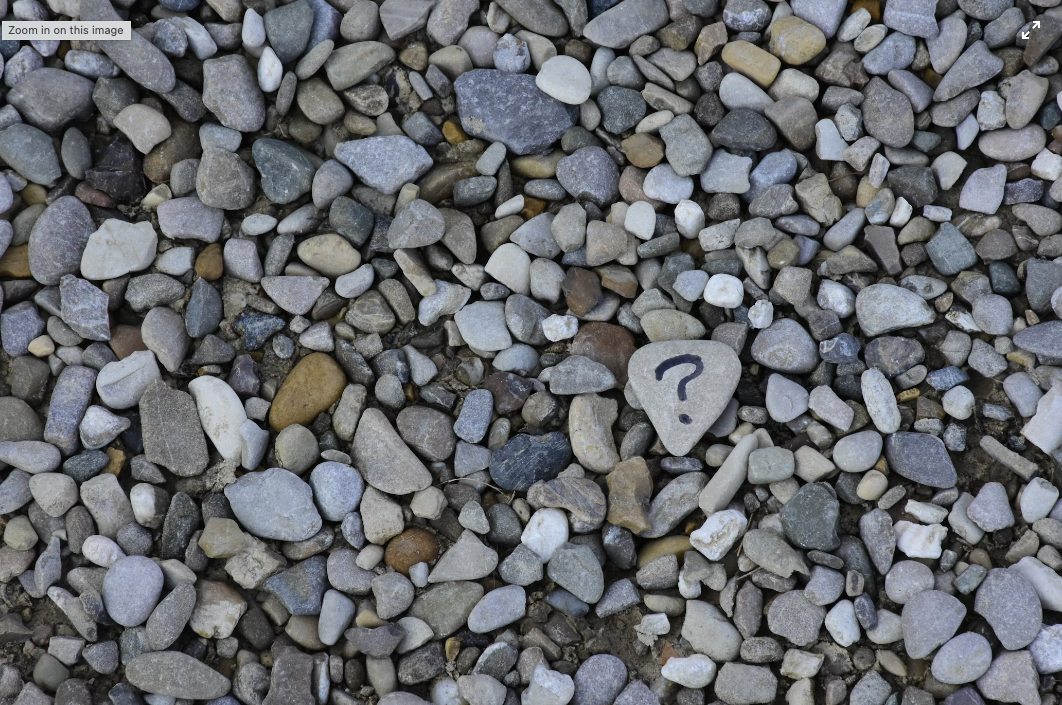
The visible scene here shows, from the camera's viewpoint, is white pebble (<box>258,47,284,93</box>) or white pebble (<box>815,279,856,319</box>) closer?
white pebble (<box>815,279,856,319</box>)

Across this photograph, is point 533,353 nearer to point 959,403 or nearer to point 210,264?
point 210,264

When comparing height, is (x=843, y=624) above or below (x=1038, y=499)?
below

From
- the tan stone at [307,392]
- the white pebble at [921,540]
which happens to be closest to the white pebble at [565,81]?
the tan stone at [307,392]

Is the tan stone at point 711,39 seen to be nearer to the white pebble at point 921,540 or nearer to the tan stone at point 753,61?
the tan stone at point 753,61

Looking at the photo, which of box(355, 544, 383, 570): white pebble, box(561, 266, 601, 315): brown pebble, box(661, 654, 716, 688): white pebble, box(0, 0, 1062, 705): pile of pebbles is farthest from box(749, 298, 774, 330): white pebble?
box(355, 544, 383, 570): white pebble

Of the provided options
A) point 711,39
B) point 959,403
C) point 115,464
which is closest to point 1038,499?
Answer: point 959,403

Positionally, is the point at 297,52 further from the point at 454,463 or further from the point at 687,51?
the point at 454,463

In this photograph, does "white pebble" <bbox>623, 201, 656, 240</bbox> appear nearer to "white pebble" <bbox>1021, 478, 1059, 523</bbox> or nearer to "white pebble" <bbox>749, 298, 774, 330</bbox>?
"white pebble" <bbox>749, 298, 774, 330</bbox>

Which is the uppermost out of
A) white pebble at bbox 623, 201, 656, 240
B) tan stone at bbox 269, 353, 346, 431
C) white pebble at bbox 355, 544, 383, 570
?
white pebble at bbox 623, 201, 656, 240
